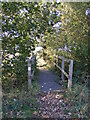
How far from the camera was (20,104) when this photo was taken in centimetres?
265

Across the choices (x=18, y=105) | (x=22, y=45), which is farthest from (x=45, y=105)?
(x=22, y=45)

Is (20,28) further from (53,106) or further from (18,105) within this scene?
(53,106)

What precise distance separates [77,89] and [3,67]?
1518mm

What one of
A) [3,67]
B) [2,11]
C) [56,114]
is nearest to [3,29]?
[2,11]

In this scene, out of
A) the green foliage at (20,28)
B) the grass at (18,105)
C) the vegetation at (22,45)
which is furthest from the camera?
the green foliage at (20,28)

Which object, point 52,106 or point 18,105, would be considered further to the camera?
point 52,106

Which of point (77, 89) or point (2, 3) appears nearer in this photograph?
point (2, 3)

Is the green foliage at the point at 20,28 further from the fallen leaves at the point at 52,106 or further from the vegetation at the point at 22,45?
the fallen leaves at the point at 52,106

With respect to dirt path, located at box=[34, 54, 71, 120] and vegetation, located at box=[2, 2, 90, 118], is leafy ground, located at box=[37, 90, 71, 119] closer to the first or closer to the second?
dirt path, located at box=[34, 54, 71, 120]

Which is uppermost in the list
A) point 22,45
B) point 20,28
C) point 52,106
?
point 20,28

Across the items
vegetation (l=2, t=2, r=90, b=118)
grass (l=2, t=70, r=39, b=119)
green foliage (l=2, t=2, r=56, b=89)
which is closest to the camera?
grass (l=2, t=70, r=39, b=119)

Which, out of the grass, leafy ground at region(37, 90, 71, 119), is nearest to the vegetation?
the grass

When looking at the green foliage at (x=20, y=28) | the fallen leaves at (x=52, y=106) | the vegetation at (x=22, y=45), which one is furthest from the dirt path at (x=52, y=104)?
the green foliage at (x=20, y=28)

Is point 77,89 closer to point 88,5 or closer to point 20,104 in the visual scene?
point 20,104
